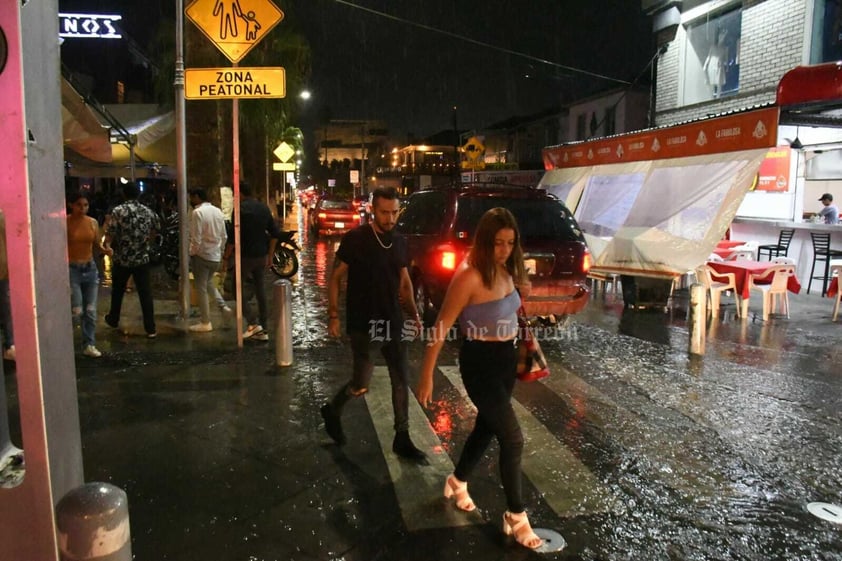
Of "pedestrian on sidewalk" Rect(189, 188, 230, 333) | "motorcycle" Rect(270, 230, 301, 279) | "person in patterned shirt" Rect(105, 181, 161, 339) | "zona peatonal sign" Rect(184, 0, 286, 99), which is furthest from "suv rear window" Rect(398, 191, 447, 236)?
"motorcycle" Rect(270, 230, 301, 279)

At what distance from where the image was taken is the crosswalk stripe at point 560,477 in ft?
13.6

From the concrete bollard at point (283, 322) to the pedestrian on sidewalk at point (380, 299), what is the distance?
89.8 inches

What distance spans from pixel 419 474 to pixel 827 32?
1178cm

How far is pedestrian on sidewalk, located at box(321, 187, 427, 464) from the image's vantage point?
4660 millimetres

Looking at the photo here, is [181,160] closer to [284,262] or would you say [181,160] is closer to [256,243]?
[256,243]

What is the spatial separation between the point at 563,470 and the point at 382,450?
1303mm

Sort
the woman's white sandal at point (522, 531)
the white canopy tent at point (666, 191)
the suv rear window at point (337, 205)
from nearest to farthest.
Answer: the woman's white sandal at point (522, 531) → the white canopy tent at point (666, 191) → the suv rear window at point (337, 205)

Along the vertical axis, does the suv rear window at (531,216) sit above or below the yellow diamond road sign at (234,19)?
below

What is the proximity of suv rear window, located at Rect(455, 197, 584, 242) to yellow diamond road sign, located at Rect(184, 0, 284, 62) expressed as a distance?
2.95 m

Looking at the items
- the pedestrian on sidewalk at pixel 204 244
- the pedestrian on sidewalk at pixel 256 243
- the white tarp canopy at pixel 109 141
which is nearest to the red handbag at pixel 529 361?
the pedestrian on sidewalk at pixel 256 243

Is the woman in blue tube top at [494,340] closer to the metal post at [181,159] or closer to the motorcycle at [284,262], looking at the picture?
the metal post at [181,159]

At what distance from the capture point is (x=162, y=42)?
17969mm

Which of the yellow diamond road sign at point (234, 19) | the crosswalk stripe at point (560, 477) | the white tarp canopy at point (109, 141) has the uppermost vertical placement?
the yellow diamond road sign at point (234, 19)

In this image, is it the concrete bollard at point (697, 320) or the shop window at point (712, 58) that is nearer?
the concrete bollard at point (697, 320)
